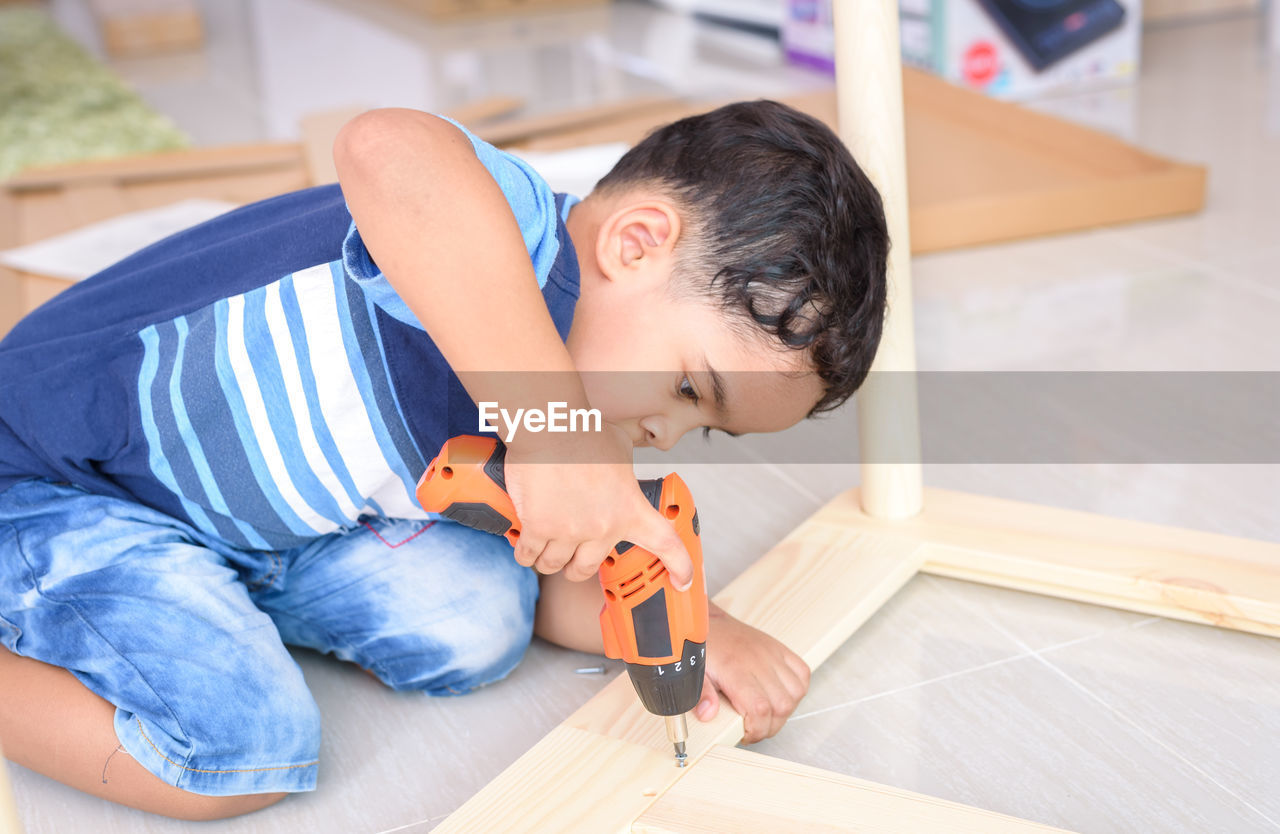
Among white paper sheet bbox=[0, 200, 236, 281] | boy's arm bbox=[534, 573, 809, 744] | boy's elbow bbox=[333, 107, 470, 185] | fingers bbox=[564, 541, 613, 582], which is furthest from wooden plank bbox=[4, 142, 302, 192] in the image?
fingers bbox=[564, 541, 613, 582]

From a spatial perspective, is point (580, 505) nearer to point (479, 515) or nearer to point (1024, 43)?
point (479, 515)

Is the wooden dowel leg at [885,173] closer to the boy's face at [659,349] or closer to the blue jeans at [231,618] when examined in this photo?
the boy's face at [659,349]

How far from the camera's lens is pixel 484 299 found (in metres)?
0.74

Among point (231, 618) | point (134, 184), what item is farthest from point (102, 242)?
point (231, 618)

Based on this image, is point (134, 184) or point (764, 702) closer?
point (764, 702)

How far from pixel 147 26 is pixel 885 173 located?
14.0ft

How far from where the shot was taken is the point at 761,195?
0.87m

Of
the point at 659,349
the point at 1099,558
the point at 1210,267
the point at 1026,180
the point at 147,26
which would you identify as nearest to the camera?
the point at 659,349

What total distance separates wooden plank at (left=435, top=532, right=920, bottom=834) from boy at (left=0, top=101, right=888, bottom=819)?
0.05 m

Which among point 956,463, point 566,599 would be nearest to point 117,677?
point 566,599

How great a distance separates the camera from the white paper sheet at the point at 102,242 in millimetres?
1886

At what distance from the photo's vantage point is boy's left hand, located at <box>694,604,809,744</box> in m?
0.95

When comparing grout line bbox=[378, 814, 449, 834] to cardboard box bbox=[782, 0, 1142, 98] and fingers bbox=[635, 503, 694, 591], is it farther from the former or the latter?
cardboard box bbox=[782, 0, 1142, 98]

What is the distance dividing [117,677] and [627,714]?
0.40 m
